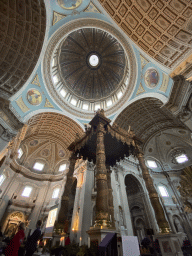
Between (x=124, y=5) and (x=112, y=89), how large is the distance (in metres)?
11.3

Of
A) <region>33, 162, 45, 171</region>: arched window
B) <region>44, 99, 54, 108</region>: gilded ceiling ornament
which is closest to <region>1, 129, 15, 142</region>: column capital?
<region>44, 99, 54, 108</region>: gilded ceiling ornament

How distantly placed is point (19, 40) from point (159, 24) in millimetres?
11724

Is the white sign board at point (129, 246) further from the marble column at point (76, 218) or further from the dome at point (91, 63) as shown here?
the dome at point (91, 63)

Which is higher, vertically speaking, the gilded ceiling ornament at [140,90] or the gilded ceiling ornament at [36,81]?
the gilded ceiling ornament at [140,90]

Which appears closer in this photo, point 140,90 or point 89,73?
point 140,90

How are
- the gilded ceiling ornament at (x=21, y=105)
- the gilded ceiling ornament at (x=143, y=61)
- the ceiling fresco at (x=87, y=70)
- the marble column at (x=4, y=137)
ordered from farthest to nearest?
the gilded ceiling ornament at (x=143, y=61) → the gilded ceiling ornament at (x=21, y=105) → the ceiling fresco at (x=87, y=70) → the marble column at (x=4, y=137)

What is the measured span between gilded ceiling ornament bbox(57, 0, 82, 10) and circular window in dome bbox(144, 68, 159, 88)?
9169mm

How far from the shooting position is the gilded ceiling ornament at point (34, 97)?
13836mm

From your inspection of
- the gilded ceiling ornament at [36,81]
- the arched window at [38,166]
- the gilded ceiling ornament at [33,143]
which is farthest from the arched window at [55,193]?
the gilded ceiling ornament at [36,81]

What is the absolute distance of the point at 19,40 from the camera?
1039 cm

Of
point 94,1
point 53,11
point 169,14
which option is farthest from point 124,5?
point 53,11

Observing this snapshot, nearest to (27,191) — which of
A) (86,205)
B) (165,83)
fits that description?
(86,205)

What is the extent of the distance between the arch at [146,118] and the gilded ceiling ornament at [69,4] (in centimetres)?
1122

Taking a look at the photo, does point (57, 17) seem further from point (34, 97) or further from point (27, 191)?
point (27, 191)
